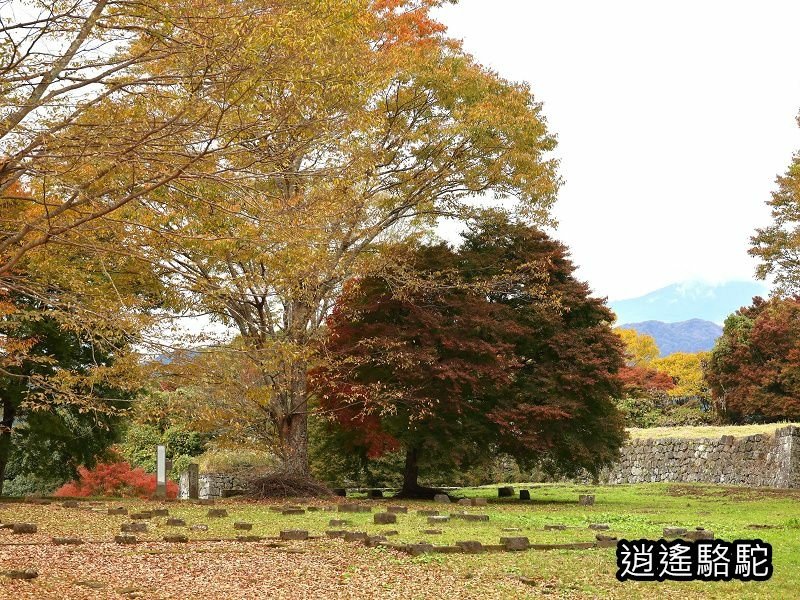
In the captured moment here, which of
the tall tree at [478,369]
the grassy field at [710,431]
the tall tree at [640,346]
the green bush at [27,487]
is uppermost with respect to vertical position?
the tall tree at [640,346]

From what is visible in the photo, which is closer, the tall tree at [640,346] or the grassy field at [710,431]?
the grassy field at [710,431]

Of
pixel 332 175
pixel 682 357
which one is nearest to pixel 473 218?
pixel 332 175

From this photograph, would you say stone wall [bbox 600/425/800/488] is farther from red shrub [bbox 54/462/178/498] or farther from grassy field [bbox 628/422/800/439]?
red shrub [bbox 54/462/178/498]

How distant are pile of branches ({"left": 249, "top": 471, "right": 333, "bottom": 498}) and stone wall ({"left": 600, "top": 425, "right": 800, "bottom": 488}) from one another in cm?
950

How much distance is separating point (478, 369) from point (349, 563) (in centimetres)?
1304

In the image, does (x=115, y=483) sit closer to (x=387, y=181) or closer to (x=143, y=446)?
(x=143, y=446)

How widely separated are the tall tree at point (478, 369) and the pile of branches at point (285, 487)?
2.05 meters

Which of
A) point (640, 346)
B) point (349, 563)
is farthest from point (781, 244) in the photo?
point (640, 346)

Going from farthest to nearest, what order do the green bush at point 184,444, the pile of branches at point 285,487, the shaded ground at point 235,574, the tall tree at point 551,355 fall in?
the green bush at point 184,444
the tall tree at point 551,355
the pile of branches at point 285,487
the shaded ground at point 235,574

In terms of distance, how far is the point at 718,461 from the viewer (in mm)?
31688

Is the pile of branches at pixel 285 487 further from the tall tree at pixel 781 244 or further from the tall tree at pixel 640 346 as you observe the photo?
the tall tree at pixel 640 346

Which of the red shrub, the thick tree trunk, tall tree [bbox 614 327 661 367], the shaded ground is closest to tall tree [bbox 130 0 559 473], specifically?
the thick tree trunk

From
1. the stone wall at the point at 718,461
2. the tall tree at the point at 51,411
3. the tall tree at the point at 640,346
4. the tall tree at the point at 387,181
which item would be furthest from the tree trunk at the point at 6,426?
the tall tree at the point at 640,346

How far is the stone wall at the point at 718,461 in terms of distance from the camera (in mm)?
28156
